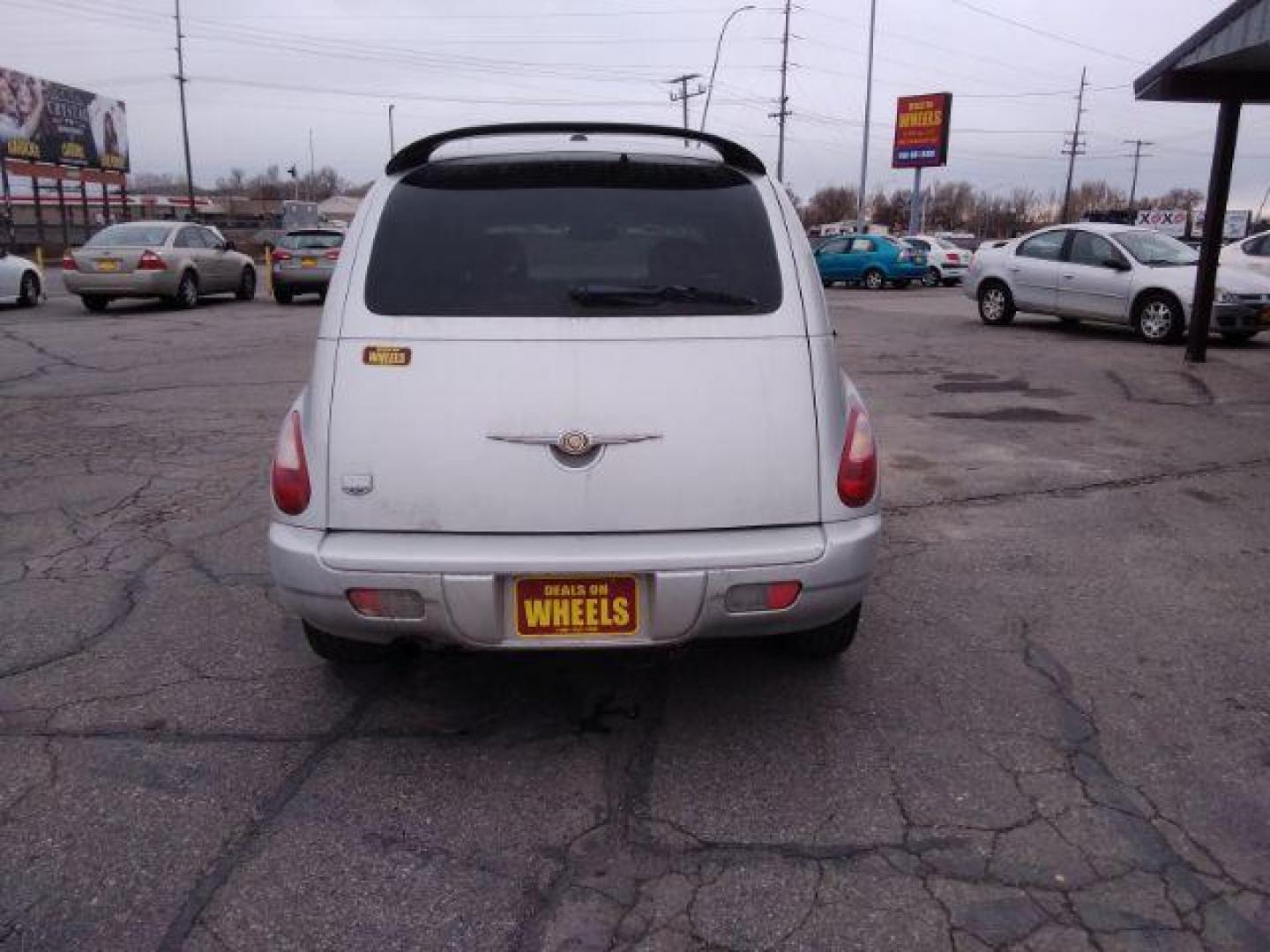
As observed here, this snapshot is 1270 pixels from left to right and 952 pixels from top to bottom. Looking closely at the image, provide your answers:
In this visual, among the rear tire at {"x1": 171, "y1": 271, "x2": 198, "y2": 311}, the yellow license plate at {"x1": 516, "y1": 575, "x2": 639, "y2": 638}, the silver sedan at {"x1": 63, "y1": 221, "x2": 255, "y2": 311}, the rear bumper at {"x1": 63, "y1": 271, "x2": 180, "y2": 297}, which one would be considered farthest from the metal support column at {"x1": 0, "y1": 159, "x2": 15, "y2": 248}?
the yellow license plate at {"x1": 516, "y1": 575, "x2": 639, "y2": 638}

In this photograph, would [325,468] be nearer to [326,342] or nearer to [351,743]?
[326,342]

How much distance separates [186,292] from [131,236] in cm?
126

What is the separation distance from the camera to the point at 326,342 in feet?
9.61

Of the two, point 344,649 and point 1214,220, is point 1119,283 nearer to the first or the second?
point 1214,220

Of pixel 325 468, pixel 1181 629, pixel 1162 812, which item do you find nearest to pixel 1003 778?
pixel 1162 812

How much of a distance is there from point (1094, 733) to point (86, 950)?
283cm

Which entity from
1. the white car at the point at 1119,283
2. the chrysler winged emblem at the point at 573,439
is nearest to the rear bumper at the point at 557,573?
the chrysler winged emblem at the point at 573,439

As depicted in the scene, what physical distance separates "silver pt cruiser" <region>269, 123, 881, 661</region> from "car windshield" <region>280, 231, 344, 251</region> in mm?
17868

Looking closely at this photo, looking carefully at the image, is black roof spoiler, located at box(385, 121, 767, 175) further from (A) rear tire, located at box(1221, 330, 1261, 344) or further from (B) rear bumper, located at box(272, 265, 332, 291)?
(B) rear bumper, located at box(272, 265, 332, 291)

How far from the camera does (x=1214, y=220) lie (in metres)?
11.1

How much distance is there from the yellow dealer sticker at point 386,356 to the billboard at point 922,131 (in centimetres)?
4404

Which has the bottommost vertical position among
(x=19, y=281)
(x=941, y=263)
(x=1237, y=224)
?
(x=19, y=281)

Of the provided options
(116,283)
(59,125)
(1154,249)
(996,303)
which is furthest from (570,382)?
(59,125)

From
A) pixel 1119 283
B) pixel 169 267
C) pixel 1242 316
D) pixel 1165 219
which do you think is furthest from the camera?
pixel 1165 219
